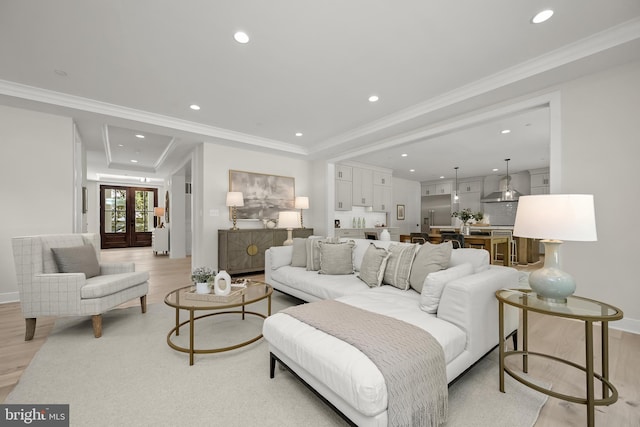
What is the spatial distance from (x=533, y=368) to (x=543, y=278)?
0.80m

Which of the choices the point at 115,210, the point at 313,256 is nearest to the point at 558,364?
the point at 313,256

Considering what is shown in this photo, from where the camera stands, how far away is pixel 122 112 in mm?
3752

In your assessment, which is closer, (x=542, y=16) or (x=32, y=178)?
(x=542, y=16)

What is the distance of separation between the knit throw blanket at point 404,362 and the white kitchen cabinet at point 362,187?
554cm

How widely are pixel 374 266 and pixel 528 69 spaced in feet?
8.38

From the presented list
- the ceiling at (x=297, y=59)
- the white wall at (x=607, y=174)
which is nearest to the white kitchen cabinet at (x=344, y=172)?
the ceiling at (x=297, y=59)

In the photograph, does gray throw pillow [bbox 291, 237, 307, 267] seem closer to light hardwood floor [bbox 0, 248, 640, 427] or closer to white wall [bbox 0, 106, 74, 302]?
light hardwood floor [bbox 0, 248, 640, 427]

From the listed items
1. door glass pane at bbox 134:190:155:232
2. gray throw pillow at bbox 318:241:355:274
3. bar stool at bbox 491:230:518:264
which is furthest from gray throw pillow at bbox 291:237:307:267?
door glass pane at bbox 134:190:155:232

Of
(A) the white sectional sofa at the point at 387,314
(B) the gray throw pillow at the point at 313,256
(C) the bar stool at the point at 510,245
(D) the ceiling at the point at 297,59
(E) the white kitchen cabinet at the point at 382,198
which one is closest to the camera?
(A) the white sectional sofa at the point at 387,314

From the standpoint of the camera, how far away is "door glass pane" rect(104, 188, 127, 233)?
379 inches

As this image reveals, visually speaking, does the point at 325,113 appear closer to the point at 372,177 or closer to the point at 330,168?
the point at 330,168

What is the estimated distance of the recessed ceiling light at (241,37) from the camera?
90.7 inches

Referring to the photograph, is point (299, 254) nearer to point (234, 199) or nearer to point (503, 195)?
point (234, 199)

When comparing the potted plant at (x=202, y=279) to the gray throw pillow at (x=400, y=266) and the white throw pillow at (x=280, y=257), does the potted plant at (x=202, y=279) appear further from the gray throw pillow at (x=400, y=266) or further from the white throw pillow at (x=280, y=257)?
the gray throw pillow at (x=400, y=266)
